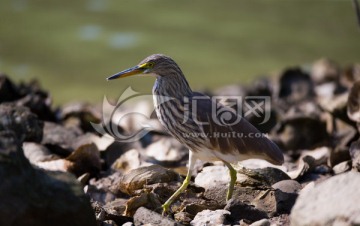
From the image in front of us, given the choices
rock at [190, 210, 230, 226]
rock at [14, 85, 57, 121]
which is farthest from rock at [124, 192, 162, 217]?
rock at [14, 85, 57, 121]

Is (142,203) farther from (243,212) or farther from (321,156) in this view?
(321,156)

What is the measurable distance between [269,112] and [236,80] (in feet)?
14.7

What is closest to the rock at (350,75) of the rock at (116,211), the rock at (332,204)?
the rock at (116,211)

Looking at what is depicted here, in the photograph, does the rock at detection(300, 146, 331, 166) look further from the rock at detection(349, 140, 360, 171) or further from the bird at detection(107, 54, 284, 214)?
the bird at detection(107, 54, 284, 214)

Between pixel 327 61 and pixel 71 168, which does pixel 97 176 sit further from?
pixel 327 61

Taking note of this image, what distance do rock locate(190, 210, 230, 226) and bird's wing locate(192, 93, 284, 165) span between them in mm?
595

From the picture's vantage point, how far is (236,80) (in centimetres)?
1291

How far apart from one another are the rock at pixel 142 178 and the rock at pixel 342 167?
4.82 feet

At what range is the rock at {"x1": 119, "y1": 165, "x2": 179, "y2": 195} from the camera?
5480 millimetres

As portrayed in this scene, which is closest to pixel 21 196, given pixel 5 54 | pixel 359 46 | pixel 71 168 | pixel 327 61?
pixel 71 168

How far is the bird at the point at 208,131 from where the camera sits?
5.33 meters

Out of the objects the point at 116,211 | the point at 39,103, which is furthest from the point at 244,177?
the point at 39,103

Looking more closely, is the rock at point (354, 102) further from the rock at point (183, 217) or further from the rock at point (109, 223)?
the rock at point (109, 223)

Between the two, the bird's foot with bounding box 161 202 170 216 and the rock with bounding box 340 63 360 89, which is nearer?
the bird's foot with bounding box 161 202 170 216
